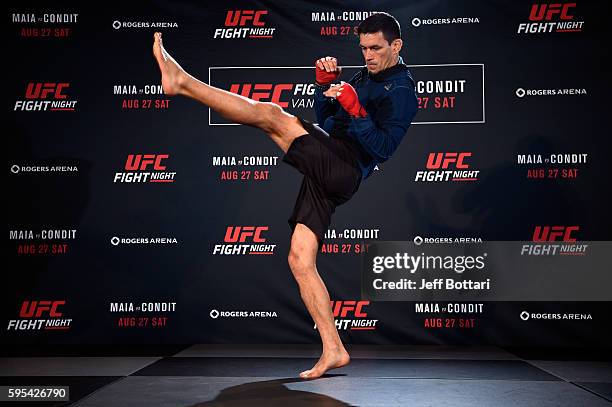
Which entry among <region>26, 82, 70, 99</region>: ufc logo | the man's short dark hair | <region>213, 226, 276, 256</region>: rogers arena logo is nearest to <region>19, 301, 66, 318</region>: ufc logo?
<region>213, 226, 276, 256</region>: rogers arena logo

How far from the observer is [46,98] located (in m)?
5.37

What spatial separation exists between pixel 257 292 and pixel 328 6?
7.66 feet

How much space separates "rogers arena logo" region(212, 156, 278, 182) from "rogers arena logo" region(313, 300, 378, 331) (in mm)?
1157

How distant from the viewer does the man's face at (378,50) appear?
11.9 ft

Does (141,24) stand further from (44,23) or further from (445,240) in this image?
(445,240)

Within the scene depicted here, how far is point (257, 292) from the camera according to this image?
5.24m

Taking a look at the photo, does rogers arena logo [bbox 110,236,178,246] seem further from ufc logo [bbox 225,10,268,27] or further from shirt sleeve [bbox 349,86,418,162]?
shirt sleeve [bbox 349,86,418,162]

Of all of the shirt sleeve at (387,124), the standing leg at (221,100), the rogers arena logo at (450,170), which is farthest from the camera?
the rogers arena logo at (450,170)

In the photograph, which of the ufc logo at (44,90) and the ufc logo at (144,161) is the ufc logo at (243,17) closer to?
the ufc logo at (144,161)

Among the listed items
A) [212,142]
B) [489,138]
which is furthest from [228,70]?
[489,138]

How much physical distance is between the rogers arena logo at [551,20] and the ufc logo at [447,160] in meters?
1.07

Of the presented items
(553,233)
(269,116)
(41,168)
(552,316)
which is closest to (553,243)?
(553,233)

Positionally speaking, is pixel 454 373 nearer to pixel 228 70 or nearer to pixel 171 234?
pixel 171 234

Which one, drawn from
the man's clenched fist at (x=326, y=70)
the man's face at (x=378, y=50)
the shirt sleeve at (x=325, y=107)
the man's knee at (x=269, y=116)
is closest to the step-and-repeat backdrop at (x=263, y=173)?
the shirt sleeve at (x=325, y=107)
